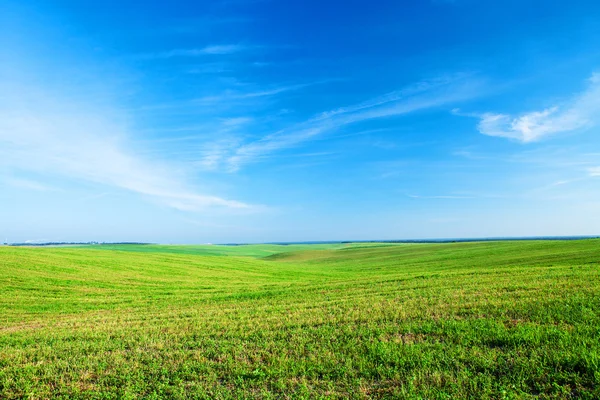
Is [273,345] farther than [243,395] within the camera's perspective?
Yes

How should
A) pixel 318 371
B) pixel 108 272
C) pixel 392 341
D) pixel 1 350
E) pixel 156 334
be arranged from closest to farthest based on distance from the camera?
pixel 318 371, pixel 392 341, pixel 1 350, pixel 156 334, pixel 108 272

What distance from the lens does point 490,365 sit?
7.12 meters

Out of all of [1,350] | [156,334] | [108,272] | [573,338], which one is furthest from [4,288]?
[573,338]

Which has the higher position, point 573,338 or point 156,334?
point 573,338

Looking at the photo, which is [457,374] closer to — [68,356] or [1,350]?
[68,356]

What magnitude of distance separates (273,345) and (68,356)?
19.4 feet

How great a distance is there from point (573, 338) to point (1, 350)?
1643cm

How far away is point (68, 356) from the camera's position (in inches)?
376

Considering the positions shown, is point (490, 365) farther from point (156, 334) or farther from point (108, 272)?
point (108, 272)

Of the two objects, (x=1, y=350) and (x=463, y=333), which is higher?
(x=463, y=333)

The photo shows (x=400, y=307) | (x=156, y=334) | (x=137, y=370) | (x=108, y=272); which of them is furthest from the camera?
(x=108, y=272)

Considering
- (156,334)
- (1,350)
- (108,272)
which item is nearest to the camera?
(1,350)

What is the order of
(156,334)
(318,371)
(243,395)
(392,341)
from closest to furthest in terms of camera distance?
(243,395) < (318,371) < (392,341) < (156,334)

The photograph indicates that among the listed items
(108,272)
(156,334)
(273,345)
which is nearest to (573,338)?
(273,345)
